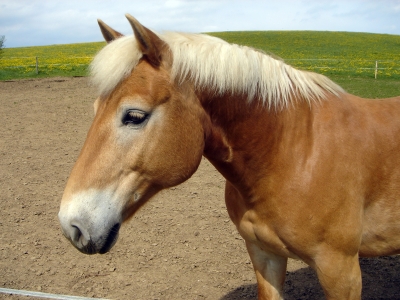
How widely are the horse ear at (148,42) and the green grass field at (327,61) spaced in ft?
2.61

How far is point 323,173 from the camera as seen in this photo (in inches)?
92.0

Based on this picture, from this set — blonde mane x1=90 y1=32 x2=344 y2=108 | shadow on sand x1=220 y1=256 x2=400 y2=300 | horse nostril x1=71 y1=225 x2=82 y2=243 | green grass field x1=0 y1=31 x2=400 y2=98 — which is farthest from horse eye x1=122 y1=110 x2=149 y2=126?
shadow on sand x1=220 y1=256 x2=400 y2=300

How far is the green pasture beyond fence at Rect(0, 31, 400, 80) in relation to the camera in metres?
23.6

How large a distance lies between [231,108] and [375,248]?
1325mm

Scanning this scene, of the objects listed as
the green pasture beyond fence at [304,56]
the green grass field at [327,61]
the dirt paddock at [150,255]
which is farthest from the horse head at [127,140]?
the green pasture beyond fence at [304,56]

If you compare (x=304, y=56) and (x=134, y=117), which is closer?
(x=134, y=117)

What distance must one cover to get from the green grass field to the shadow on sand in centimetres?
232

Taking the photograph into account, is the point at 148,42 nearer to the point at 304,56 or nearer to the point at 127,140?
the point at 127,140

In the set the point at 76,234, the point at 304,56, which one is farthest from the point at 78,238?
the point at 304,56

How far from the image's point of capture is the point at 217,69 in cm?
218

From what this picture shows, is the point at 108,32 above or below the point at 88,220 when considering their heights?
above

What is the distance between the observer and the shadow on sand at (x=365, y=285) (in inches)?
150

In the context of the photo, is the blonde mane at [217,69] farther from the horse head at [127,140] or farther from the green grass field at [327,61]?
the green grass field at [327,61]

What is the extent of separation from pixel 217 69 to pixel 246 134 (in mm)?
424
